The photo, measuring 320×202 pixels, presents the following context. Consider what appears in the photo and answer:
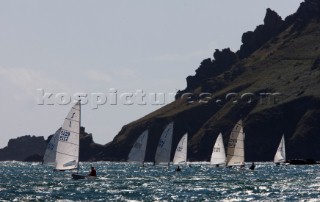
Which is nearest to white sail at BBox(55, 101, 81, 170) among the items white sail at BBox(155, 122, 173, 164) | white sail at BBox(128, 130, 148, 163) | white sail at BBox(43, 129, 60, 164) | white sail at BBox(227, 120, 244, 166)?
white sail at BBox(43, 129, 60, 164)

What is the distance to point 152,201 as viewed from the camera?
7262cm

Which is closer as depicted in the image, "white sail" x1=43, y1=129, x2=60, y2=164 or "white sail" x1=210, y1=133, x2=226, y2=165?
"white sail" x1=43, y1=129, x2=60, y2=164

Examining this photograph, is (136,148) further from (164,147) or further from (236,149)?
(236,149)

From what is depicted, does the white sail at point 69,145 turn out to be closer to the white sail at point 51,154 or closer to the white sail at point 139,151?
the white sail at point 51,154

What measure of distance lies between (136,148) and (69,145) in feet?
222

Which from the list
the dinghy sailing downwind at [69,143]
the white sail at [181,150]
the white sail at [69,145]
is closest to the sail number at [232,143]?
the white sail at [181,150]

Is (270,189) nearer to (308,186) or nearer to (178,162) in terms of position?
(308,186)

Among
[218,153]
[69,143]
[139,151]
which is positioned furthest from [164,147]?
[69,143]

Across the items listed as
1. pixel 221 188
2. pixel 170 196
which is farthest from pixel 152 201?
pixel 221 188

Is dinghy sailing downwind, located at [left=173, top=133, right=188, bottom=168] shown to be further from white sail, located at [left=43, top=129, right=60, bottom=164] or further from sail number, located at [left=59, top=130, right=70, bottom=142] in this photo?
sail number, located at [left=59, top=130, right=70, bottom=142]

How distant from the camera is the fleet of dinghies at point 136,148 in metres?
99.6

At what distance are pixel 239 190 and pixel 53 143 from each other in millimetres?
54354

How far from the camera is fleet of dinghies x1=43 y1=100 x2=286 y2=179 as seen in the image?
9962 centimetres

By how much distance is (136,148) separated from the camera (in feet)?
547
